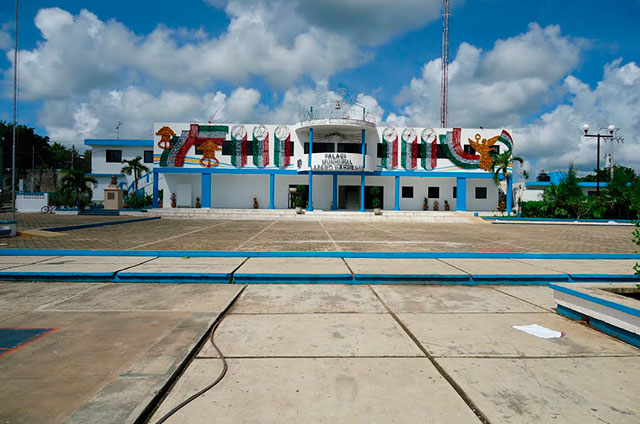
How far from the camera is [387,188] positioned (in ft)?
112

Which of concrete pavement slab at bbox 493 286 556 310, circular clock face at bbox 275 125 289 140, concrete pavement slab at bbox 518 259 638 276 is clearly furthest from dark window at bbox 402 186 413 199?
concrete pavement slab at bbox 493 286 556 310

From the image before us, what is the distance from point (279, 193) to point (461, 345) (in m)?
30.2

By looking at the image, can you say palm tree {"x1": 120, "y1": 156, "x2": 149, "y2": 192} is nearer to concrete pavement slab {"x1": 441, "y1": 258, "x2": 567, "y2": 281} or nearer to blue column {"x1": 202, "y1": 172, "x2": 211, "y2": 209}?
blue column {"x1": 202, "y1": 172, "x2": 211, "y2": 209}

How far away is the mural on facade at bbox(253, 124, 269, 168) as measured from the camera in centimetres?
3150

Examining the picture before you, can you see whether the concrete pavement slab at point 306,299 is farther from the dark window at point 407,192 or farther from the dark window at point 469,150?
the dark window at point 469,150

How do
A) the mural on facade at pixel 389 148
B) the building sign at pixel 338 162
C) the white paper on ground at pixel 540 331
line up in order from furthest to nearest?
the mural on facade at pixel 389 148 → the building sign at pixel 338 162 → the white paper on ground at pixel 540 331

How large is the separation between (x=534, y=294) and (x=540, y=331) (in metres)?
2.20

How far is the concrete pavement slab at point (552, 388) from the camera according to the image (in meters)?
2.61

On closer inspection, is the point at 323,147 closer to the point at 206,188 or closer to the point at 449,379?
the point at 206,188

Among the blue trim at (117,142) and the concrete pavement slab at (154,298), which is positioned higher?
the blue trim at (117,142)

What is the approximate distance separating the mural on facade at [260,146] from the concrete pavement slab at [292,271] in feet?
77.5

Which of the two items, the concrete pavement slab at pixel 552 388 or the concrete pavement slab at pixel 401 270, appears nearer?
the concrete pavement slab at pixel 552 388

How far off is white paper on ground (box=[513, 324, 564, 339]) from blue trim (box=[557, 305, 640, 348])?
0.51 m

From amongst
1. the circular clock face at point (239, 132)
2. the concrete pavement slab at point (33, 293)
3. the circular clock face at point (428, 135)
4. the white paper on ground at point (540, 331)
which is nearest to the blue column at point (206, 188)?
the circular clock face at point (239, 132)
